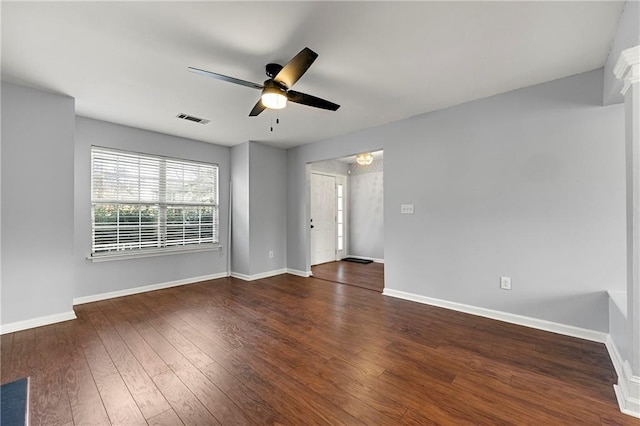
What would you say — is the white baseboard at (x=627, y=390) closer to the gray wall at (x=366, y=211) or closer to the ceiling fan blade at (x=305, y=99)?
the ceiling fan blade at (x=305, y=99)

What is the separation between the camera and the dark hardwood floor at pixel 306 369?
163cm

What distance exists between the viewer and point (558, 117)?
2713mm

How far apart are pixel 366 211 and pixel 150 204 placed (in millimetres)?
4706

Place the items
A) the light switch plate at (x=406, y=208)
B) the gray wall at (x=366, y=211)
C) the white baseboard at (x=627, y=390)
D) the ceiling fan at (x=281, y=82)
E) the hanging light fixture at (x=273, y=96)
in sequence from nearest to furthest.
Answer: the white baseboard at (x=627, y=390), the ceiling fan at (x=281, y=82), the hanging light fixture at (x=273, y=96), the light switch plate at (x=406, y=208), the gray wall at (x=366, y=211)

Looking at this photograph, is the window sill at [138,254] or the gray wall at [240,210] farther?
the gray wall at [240,210]

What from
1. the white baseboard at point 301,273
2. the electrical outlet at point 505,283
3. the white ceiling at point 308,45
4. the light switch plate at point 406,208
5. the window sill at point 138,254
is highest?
the white ceiling at point 308,45

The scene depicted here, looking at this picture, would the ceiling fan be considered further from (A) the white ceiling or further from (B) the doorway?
(B) the doorway

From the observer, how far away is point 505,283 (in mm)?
3010

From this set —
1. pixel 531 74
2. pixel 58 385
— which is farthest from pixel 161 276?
pixel 531 74

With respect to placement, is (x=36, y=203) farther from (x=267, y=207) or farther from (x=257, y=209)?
(x=267, y=207)

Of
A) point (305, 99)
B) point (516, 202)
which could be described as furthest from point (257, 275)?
point (516, 202)

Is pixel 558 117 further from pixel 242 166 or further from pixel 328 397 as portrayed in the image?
pixel 242 166

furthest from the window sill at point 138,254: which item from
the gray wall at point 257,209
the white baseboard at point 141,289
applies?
the gray wall at point 257,209

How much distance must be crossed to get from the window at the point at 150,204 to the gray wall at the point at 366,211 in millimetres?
3531
